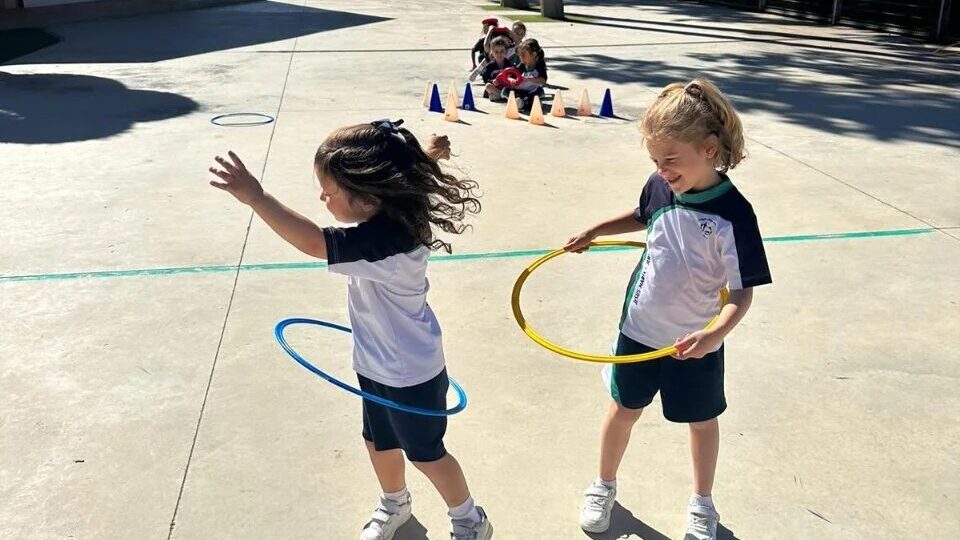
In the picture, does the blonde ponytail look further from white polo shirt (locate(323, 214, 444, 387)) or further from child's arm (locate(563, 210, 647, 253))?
white polo shirt (locate(323, 214, 444, 387))

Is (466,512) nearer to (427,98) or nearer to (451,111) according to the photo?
(451,111)

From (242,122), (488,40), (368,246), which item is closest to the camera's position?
(368,246)

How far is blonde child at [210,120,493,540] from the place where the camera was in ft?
8.06

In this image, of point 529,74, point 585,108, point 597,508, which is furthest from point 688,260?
point 529,74

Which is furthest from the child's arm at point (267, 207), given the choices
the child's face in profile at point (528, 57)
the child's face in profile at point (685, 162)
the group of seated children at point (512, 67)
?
the child's face in profile at point (528, 57)

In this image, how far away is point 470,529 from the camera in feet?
9.65

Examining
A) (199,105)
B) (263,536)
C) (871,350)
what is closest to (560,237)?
(871,350)

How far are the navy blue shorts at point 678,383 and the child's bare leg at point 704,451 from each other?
2.5 inches

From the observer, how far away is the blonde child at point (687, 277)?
2.62 metres

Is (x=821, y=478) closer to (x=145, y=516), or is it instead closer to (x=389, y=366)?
(x=389, y=366)

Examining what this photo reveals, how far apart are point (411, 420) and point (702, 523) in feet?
3.33

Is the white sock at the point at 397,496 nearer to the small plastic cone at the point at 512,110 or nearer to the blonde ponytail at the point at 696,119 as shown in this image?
the blonde ponytail at the point at 696,119

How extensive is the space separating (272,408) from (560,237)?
268 centimetres

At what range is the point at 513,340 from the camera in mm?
4570
